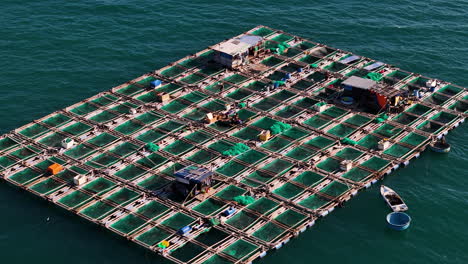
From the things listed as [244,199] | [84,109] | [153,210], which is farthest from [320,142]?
[84,109]

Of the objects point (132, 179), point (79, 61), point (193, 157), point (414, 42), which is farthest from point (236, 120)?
point (414, 42)

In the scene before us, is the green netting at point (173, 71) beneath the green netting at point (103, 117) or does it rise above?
above

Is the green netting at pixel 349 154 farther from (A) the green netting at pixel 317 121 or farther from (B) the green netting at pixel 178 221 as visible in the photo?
(B) the green netting at pixel 178 221

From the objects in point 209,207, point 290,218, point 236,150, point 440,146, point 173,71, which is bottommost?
point 290,218

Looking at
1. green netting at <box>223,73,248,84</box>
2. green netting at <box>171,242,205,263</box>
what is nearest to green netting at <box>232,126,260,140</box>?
green netting at <box>223,73,248,84</box>

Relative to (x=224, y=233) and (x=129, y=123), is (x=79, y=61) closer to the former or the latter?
(x=129, y=123)

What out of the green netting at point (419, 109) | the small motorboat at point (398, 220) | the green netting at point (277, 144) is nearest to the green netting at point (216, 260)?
the small motorboat at point (398, 220)

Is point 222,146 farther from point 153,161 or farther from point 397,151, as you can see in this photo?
point 397,151
